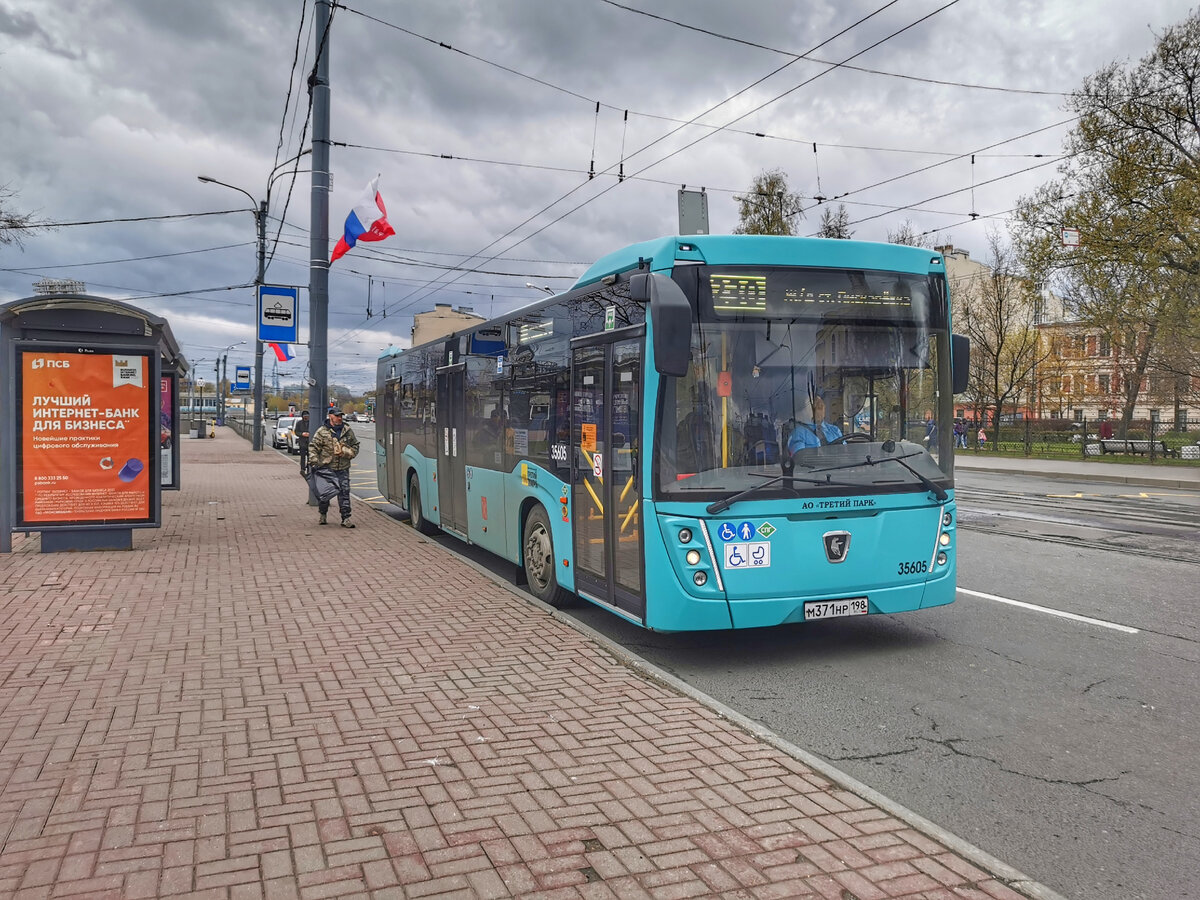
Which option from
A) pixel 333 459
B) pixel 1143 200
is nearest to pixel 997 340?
pixel 1143 200

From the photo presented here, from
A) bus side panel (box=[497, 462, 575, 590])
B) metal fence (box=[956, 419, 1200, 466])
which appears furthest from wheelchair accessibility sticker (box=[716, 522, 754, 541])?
metal fence (box=[956, 419, 1200, 466])

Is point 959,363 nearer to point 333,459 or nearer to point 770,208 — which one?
point 333,459

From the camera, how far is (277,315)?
54.4 feet

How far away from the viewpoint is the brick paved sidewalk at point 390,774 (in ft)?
10.8

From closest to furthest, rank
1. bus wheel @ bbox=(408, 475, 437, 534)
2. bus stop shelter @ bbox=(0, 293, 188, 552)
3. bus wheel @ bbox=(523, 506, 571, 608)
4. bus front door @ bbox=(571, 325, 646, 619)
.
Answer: bus front door @ bbox=(571, 325, 646, 619)
bus wheel @ bbox=(523, 506, 571, 608)
bus stop shelter @ bbox=(0, 293, 188, 552)
bus wheel @ bbox=(408, 475, 437, 534)

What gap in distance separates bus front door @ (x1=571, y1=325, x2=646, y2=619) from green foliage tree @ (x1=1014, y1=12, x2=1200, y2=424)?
2394 cm

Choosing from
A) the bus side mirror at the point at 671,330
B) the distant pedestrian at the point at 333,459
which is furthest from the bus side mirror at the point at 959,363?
the distant pedestrian at the point at 333,459

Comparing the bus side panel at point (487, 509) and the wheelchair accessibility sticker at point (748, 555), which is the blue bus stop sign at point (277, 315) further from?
the wheelchair accessibility sticker at point (748, 555)

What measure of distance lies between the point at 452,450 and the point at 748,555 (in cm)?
586

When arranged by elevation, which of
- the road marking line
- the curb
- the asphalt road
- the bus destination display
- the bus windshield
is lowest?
the asphalt road

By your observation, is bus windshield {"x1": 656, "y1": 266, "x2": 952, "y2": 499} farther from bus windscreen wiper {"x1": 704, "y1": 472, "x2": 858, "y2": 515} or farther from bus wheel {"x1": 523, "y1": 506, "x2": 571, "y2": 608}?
bus wheel {"x1": 523, "y1": 506, "x2": 571, "y2": 608}

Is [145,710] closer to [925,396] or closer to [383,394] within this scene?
[925,396]

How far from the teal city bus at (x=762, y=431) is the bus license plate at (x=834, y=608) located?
0.01 metres

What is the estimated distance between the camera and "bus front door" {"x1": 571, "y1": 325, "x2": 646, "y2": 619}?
6297 mm
